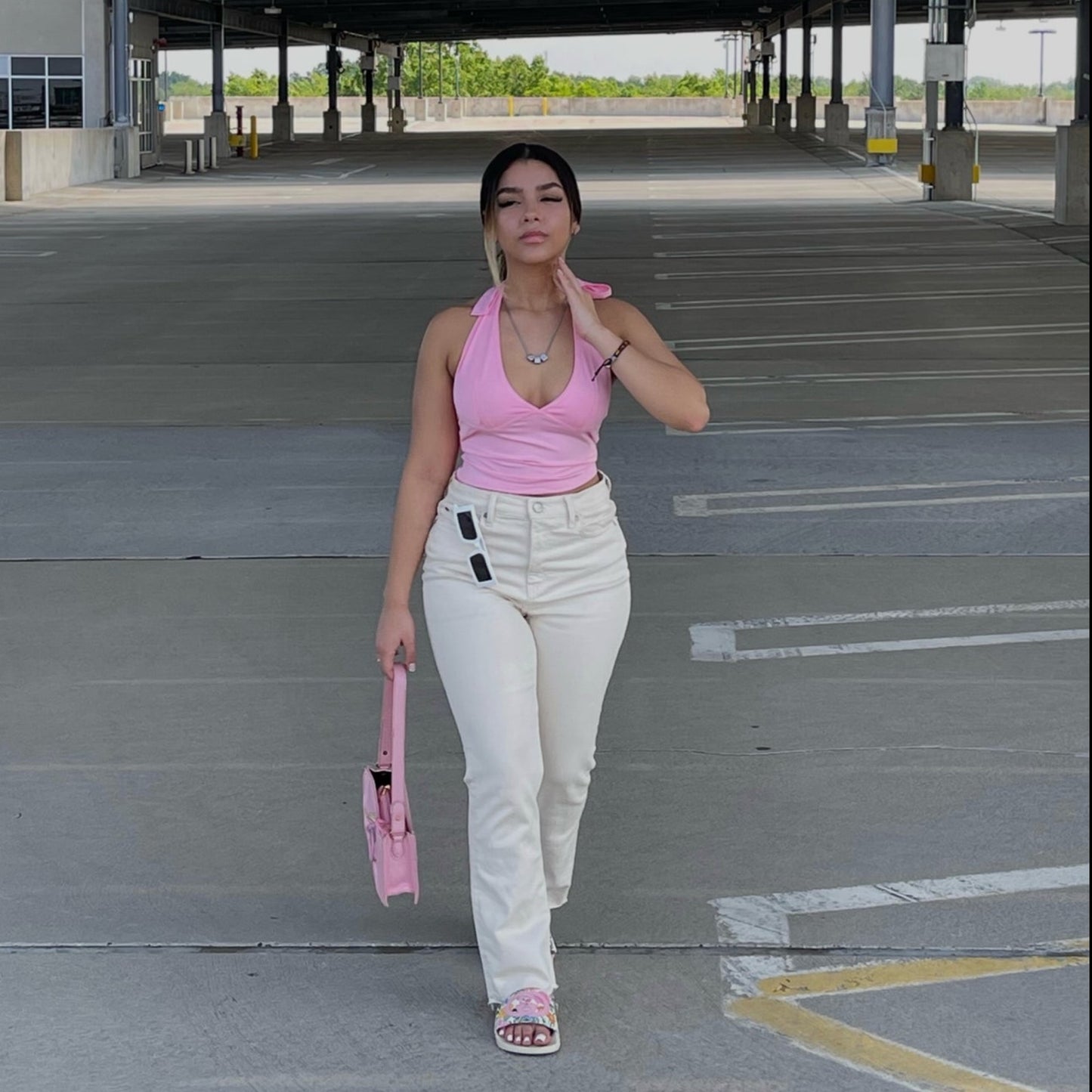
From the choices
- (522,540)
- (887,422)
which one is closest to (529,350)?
(522,540)

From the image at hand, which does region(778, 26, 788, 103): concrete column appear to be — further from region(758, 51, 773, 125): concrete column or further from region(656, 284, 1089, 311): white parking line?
region(656, 284, 1089, 311): white parking line

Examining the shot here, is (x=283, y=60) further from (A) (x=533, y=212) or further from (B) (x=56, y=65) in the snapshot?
(A) (x=533, y=212)

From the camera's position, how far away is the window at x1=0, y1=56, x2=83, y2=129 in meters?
51.2

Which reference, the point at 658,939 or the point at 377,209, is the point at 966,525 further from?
the point at 377,209

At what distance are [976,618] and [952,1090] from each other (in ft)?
12.8

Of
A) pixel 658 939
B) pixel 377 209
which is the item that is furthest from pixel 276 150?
pixel 658 939

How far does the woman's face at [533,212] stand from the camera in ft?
13.2

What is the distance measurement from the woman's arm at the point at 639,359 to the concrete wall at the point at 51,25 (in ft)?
163

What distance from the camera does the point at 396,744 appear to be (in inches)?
158

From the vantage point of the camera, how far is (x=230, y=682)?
6.73m

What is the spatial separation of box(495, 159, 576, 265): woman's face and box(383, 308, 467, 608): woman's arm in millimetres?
181

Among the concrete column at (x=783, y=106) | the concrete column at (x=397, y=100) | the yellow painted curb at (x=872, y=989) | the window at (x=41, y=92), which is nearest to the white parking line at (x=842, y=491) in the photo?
the yellow painted curb at (x=872, y=989)

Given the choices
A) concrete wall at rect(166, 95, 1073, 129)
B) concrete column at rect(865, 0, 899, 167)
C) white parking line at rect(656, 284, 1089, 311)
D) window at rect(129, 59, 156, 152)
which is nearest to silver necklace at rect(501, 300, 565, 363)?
white parking line at rect(656, 284, 1089, 311)

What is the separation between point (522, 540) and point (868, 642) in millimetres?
3455
